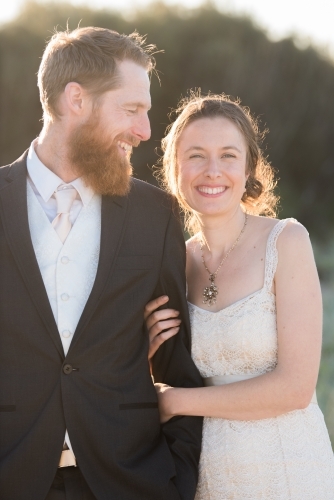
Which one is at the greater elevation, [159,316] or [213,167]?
[213,167]

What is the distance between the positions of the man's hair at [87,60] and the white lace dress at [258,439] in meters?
0.98

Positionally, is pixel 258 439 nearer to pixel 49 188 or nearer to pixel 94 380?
pixel 94 380

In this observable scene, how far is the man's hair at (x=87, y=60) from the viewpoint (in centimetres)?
310

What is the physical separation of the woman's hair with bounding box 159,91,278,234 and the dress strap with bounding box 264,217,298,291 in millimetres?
375

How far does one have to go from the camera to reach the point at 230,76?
14.7m

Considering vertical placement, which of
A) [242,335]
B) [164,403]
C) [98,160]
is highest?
[98,160]

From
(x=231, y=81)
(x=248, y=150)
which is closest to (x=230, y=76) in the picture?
(x=231, y=81)

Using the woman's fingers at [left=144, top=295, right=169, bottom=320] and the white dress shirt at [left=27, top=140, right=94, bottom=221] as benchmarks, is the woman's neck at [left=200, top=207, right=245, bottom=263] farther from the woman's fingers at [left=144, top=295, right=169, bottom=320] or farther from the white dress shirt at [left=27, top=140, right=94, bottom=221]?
the white dress shirt at [left=27, top=140, right=94, bottom=221]

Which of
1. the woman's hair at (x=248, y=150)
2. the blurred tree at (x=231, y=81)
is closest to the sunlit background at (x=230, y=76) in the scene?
the blurred tree at (x=231, y=81)

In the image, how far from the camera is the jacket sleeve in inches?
113

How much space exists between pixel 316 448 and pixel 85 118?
164 cm

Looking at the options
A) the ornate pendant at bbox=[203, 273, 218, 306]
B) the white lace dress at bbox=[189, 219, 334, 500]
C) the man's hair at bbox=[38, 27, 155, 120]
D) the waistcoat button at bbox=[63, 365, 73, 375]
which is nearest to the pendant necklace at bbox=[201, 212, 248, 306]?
the ornate pendant at bbox=[203, 273, 218, 306]

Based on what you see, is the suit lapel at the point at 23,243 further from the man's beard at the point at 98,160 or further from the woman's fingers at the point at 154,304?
the woman's fingers at the point at 154,304

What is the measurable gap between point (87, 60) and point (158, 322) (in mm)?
1131
